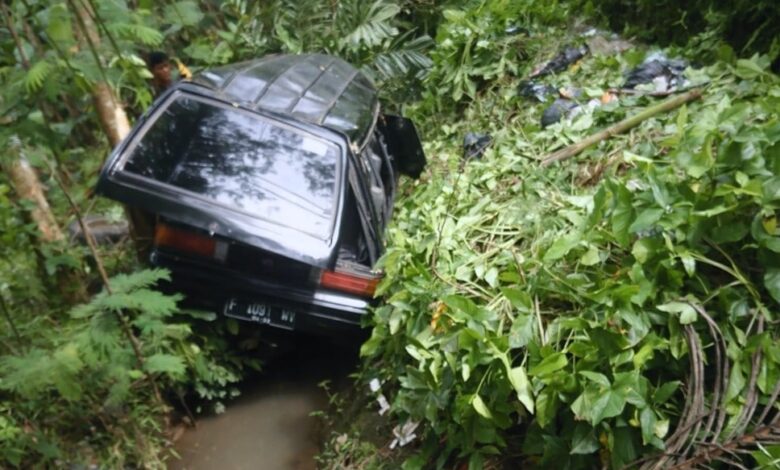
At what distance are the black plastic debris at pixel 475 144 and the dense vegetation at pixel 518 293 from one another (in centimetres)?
13

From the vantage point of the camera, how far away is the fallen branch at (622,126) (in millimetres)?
3531

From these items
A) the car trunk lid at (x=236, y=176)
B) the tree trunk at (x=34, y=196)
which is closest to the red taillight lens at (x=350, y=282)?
the car trunk lid at (x=236, y=176)

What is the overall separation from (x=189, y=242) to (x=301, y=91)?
4.81 ft

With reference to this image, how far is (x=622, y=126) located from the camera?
11.6 ft

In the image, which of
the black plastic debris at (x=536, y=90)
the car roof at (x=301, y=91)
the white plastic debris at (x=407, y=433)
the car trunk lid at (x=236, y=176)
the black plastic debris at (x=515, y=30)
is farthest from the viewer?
the black plastic debris at (x=515, y=30)

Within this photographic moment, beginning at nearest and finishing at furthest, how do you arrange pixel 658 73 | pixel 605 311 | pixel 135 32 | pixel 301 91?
pixel 605 311 → pixel 135 32 → pixel 658 73 → pixel 301 91

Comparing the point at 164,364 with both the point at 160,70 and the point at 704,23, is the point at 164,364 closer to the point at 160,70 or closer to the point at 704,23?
the point at 160,70

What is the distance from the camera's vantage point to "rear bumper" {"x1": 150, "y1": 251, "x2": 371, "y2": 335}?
3.38m

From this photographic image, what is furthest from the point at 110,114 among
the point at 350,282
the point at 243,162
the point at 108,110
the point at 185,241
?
the point at 350,282

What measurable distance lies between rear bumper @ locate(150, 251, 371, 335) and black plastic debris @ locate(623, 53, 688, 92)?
8.02 feet

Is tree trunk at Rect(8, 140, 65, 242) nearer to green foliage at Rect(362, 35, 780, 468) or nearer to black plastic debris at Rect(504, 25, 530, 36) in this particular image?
green foliage at Rect(362, 35, 780, 468)

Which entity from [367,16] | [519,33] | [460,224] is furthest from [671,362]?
[367,16]

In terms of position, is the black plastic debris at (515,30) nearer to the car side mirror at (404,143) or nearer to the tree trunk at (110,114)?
the car side mirror at (404,143)

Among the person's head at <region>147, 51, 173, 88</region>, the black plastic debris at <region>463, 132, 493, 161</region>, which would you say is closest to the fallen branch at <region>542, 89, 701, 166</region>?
the black plastic debris at <region>463, 132, 493, 161</region>
